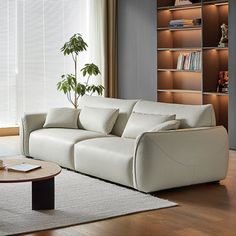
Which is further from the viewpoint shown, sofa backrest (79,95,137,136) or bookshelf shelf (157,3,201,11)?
bookshelf shelf (157,3,201,11)

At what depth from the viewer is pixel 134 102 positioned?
6492mm

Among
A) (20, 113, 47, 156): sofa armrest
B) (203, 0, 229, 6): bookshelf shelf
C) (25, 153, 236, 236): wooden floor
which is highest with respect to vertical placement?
(203, 0, 229, 6): bookshelf shelf

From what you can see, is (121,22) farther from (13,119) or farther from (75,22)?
(13,119)

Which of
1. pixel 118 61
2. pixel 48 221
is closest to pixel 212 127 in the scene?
pixel 48 221

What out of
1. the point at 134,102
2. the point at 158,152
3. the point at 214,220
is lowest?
the point at 214,220

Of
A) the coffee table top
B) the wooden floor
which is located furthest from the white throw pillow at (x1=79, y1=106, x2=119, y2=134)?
the coffee table top

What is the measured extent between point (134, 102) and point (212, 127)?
1128 millimetres

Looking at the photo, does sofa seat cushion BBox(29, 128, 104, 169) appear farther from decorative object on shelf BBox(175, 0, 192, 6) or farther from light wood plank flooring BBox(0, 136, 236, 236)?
decorative object on shelf BBox(175, 0, 192, 6)

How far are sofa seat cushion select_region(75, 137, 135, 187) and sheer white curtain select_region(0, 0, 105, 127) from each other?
11.5 feet

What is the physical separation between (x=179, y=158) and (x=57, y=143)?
5.12 feet

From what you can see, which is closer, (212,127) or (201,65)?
(212,127)

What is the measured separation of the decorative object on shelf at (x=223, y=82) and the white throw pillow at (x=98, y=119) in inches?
80.4

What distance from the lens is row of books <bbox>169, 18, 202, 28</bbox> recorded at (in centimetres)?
829

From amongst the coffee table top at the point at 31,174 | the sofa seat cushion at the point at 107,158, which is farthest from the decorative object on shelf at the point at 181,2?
the coffee table top at the point at 31,174
